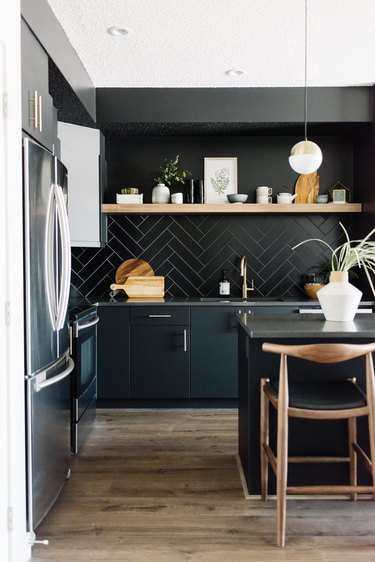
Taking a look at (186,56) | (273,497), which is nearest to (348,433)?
(273,497)

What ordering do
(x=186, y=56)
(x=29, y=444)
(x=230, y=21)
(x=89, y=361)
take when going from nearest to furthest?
(x=29, y=444) < (x=230, y=21) < (x=186, y=56) < (x=89, y=361)

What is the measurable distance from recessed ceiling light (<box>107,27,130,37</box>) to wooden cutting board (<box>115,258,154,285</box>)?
2131mm

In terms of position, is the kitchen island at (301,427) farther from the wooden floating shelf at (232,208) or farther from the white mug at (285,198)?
the white mug at (285,198)

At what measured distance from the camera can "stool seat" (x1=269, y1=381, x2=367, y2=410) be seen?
7.35ft

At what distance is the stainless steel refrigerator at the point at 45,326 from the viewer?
2188mm

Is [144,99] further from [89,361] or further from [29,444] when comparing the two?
[29,444]

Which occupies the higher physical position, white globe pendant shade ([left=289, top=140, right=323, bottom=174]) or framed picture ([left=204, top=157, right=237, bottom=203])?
framed picture ([left=204, top=157, right=237, bottom=203])

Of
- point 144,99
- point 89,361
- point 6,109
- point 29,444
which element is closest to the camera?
point 6,109

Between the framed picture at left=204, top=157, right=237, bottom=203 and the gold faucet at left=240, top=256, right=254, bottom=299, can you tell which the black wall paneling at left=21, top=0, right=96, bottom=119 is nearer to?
the framed picture at left=204, top=157, right=237, bottom=203

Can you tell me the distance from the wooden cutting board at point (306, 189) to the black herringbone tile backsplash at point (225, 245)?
0.58 ft

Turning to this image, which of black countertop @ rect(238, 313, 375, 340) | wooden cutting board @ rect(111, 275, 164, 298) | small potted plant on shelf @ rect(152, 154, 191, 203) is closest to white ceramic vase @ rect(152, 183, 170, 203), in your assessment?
small potted plant on shelf @ rect(152, 154, 191, 203)

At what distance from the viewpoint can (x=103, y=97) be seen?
4.22 metres

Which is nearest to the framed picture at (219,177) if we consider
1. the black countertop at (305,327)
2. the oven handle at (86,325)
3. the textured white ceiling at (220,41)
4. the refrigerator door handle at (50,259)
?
the textured white ceiling at (220,41)

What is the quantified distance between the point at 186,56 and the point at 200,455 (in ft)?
8.92
